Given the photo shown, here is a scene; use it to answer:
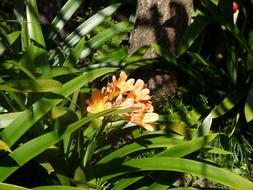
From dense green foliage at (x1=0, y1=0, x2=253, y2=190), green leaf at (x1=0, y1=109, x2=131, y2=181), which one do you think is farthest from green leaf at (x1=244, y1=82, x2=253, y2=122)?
green leaf at (x1=0, y1=109, x2=131, y2=181)

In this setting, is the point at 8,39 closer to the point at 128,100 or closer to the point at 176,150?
the point at 128,100

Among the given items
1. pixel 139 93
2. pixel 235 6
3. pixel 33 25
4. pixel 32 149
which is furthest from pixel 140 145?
pixel 235 6

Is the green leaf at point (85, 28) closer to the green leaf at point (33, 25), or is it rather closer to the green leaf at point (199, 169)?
the green leaf at point (33, 25)

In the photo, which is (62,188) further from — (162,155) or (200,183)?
(200,183)

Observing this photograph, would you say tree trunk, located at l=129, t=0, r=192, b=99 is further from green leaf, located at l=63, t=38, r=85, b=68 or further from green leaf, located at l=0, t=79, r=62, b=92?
green leaf, located at l=0, t=79, r=62, b=92

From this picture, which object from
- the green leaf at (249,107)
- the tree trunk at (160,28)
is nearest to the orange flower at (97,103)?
the green leaf at (249,107)

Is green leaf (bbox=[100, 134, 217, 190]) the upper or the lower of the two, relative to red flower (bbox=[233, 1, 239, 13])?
lower

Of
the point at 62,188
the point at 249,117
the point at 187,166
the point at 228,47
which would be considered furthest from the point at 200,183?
the point at 62,188
